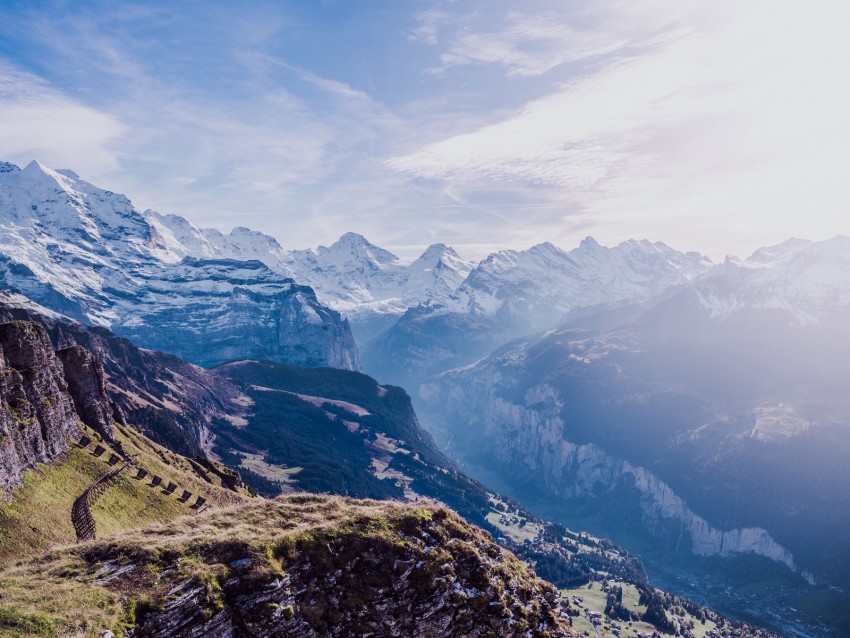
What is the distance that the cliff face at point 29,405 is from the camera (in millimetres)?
72062

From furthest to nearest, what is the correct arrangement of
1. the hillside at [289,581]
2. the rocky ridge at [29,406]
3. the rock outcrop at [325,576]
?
the rocky ridge at [29,406] → the rock outcrop at [325,576] → the hillside at [289,581]

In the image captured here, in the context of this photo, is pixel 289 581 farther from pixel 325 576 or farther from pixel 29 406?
pixel 29 406

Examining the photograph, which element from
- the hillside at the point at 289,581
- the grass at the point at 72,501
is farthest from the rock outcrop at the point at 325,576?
the grass at the point at 72,501

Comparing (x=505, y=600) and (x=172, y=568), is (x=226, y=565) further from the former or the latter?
(x=505, y=600)

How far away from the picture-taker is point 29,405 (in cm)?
8025

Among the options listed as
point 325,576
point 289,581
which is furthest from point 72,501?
point 325,576

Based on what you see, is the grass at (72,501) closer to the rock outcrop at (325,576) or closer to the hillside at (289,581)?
the hillside at (289,581)

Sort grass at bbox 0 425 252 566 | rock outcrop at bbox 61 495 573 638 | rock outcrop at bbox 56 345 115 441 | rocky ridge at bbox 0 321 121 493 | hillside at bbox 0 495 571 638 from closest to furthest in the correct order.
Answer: hillside at bbox 0 495 571 638
rock outcrop at bbox 61 495 573 638
grass at bbox 0 425 252 566
rocky ridge at bbox 0 321 121 493
rock outcrop at bbox 56 345 115 441

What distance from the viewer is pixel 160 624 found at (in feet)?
→ 139

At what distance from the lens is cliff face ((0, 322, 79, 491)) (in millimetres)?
72062

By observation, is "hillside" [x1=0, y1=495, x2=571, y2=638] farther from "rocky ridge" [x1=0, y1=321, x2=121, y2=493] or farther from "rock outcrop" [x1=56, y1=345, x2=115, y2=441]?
"rock outcrop" [x1=56, y1=345, x2=115, y2=441]

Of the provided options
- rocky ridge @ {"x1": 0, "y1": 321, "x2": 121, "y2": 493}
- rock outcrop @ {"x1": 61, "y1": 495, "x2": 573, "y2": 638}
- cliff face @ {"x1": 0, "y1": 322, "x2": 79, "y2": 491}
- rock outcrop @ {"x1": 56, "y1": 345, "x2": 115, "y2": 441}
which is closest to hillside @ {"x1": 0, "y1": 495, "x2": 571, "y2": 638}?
rock outcrop @ {"x1": 61, "y1": 495, "x2": 573, "y2": 638}

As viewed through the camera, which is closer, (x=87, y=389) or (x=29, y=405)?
(x=29, y=405)

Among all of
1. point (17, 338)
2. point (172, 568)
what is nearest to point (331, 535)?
point (172, 568)
